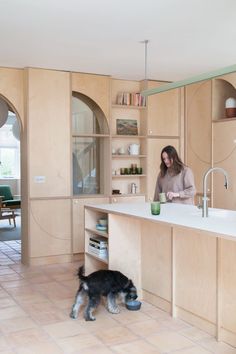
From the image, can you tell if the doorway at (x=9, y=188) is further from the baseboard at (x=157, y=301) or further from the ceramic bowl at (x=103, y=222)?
the baseboard at (x=157, y=301)

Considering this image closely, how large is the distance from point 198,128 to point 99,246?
9.72 feet

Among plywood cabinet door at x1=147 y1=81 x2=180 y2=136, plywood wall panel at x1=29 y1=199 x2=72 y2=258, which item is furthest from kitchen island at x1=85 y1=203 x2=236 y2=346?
plywood cabinet door at x1=147 y1=81 x2=180 y2=136

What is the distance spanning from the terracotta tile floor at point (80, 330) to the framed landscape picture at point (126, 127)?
2.68 m

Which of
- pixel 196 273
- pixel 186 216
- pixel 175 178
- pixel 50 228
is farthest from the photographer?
pixel 50 228

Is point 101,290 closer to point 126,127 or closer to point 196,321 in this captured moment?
point 196,321

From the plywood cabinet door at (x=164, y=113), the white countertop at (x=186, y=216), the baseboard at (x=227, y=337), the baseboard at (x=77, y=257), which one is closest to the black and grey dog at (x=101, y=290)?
the white countertop at (x=186, y=216)

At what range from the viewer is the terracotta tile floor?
10.3 feet

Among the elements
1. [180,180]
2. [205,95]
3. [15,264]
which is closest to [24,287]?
[15,264]

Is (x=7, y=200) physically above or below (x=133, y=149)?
below

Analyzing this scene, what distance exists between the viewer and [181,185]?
4.66 meters

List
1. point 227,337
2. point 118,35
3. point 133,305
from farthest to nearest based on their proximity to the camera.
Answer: point 118,35 → point 133,305 → point 227,337

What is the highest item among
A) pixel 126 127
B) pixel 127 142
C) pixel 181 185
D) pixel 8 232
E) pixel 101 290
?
pixel 126 127

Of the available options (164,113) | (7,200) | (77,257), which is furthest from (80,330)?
(7,200)

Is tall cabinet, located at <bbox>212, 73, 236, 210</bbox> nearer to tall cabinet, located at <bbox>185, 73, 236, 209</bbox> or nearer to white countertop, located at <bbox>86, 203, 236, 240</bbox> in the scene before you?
tall cabinet, located at <bbox>185, 73, 236, 209</bbox>
